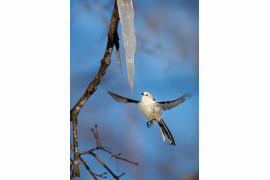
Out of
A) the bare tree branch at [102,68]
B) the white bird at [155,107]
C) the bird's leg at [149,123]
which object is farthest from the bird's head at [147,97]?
the bare tree branch at [102,68]

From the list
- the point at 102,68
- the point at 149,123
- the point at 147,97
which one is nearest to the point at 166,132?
the point at 149,123

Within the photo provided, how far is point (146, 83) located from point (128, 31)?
0.32 m

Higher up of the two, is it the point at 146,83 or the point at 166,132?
the point at 146,83

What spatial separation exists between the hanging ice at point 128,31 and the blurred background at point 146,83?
3 centimetres

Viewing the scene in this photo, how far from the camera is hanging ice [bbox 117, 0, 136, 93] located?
85.5 inches

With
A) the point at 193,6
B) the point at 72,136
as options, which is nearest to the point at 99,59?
the point at 72,136

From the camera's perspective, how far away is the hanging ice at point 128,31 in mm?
2172

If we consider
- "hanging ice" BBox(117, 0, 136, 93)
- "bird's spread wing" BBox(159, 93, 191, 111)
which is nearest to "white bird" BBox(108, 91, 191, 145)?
"bird's spread wing" BBox(159, 93, 191, 111)

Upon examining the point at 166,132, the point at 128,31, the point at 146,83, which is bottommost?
the point at 166,132

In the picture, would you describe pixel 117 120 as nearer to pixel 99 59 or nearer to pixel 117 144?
pixel 117 144

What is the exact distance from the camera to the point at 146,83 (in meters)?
2.18

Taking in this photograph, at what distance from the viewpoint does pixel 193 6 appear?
2.20 m

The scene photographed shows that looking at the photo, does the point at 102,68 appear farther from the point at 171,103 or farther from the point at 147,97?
the point at 171,103

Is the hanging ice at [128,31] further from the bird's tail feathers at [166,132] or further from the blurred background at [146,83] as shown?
the bird's tail feathers at [166,132]
